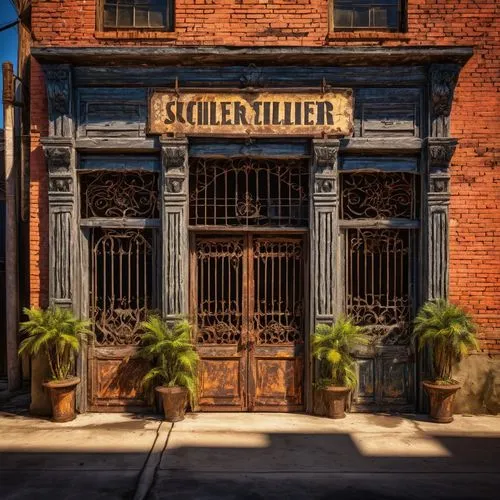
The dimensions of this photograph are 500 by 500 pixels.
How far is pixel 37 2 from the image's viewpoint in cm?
708

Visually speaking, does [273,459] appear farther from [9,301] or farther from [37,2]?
[37,2]

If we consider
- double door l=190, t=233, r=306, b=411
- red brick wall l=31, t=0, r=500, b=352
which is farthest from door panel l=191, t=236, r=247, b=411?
red brick wall l=31, t=0, r=500, b=352

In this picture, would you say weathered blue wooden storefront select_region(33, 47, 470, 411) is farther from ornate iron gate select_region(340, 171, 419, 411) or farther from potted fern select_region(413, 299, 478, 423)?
potted fern select_region(413, 299, 478, 423)

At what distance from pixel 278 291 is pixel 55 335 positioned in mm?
3161

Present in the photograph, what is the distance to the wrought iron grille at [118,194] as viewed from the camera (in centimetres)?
721

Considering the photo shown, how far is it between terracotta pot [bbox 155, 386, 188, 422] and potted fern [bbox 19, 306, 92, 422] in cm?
124

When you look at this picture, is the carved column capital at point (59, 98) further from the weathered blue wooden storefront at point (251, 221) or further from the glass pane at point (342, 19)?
the glass pane at point (342, 19)

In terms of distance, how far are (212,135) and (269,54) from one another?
1368 millimetres

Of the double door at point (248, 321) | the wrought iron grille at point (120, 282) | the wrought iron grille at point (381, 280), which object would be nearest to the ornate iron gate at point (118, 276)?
the wrought iron grille at point (120, 282)

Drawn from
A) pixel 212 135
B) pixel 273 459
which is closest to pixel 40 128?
pixel 212 135

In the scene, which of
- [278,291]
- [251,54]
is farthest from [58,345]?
[251,54]

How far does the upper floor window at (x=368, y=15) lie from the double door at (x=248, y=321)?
3.33m

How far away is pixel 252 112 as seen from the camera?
22.9 feet

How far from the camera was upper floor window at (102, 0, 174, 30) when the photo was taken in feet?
23.9
